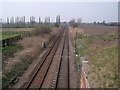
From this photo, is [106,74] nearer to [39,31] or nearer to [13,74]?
[13,74]

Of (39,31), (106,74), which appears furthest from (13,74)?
(39,31)

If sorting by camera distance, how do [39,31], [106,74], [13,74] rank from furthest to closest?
1. [39,31]
2. [13,74]
3. [106,74]

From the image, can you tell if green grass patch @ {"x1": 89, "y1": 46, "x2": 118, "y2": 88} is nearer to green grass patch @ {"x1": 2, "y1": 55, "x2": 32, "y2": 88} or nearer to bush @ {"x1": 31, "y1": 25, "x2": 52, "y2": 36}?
green grass patch @ {"x1": 2, "y1": 55, "x2": 32, "y2": 88}

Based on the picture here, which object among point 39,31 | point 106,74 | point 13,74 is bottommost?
point 13,74

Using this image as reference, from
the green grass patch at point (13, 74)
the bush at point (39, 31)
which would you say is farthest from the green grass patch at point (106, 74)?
the bush at point (39, 31)

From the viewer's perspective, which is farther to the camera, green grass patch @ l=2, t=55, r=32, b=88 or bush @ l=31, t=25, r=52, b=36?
bush @ l=31, t=25, r=52, b=36

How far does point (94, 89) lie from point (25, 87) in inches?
193

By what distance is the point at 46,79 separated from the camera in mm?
14914

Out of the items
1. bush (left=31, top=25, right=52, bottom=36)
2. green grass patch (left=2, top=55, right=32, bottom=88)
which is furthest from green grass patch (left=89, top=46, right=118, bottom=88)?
bush (left=31, top=25, right=52, bottom=36)

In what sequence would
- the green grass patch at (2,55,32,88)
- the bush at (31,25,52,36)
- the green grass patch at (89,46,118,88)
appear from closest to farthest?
the green grass patch at (89,46,118,88) < the green grass patch at (2,55,32,88) < the bush at (31,25,52,36)

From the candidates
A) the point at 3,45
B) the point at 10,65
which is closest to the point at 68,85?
the point at 10,65

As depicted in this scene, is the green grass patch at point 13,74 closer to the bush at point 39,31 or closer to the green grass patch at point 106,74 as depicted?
the green grass patch at point 106,74

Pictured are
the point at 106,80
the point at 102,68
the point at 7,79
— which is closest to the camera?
the point at 106,80

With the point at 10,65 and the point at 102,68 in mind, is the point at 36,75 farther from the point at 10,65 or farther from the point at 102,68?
the point at 102,68
